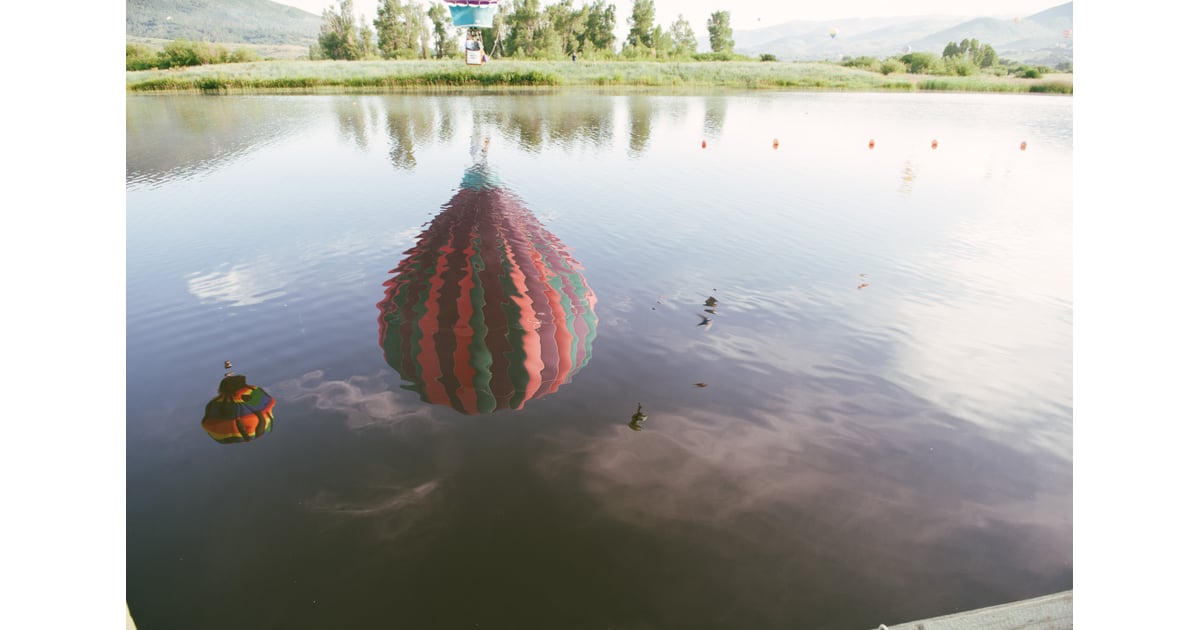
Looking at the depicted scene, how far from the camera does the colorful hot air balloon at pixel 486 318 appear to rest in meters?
7.98

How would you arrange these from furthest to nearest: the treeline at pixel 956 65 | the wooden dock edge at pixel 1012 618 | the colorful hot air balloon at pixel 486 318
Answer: the treeline at pixel 956 65 → the colorful hot air balloon at pixel 486 318 → the wooden dock edge at pixel 1012 618

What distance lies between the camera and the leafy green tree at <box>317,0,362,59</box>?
99125mm

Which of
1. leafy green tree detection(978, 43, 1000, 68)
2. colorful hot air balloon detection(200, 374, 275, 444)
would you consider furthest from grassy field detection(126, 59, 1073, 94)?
colorful hot air balloon detection(200, 374, 275, 444)

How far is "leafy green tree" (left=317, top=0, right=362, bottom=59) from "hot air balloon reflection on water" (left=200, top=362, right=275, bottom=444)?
354 ft

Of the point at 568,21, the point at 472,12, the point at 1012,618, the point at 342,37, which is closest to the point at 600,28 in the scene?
the point at 568,21

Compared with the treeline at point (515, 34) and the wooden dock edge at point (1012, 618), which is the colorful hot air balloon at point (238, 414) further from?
the treeline at point (515, 34)

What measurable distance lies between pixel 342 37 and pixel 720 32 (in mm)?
69334

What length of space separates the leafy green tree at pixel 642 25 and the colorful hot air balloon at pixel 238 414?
11365cm

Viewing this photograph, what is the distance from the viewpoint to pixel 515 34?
100000mm

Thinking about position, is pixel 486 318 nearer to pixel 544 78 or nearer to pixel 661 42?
pixel 544 78

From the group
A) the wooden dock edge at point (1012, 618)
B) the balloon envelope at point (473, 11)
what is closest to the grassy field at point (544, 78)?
the balloon envelope at point (473, 11)

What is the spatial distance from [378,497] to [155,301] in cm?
758

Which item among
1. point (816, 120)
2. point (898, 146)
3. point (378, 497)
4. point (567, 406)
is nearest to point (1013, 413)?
point (567, 406)

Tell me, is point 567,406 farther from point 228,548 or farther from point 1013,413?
point 1013,413
